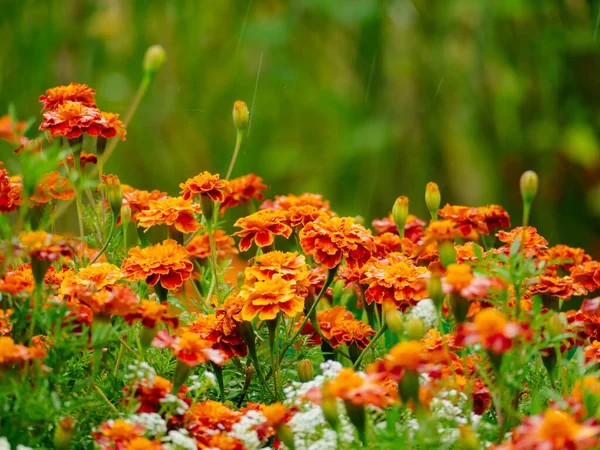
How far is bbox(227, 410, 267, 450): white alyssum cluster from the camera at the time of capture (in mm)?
764

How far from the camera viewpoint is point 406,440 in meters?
0.74

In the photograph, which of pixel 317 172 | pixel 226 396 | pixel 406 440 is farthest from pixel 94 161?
pixel 317 172

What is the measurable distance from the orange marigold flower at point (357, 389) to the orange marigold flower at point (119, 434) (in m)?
0.17

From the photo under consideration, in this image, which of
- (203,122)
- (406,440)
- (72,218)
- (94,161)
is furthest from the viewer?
(203,122)

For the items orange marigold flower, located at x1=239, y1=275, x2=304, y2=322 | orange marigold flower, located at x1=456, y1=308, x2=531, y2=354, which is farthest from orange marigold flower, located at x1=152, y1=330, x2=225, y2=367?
orange marigold flower, located at x1=456, y1=308, x2=531, y2=354

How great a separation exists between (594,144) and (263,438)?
2.28 m

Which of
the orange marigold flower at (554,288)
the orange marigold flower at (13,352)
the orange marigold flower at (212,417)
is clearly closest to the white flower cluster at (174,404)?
the orange marigold flower at (212,417)

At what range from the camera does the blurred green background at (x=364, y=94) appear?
287 cm

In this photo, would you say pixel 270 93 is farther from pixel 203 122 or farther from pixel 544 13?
pixel 544 13

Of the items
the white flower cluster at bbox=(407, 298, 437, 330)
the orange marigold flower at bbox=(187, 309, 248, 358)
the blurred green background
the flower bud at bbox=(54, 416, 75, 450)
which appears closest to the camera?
the flower bud at bbox=(54, 416, 75, 450)

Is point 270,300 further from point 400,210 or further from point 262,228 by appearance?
point 400,210

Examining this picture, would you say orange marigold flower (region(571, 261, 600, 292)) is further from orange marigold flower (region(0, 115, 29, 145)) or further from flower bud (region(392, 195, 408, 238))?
orange marigold flower (region(0, 115, 29, 145))

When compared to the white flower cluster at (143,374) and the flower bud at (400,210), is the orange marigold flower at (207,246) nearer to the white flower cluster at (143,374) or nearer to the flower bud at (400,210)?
the flower bud at (400,210)

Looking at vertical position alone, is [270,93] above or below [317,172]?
above
